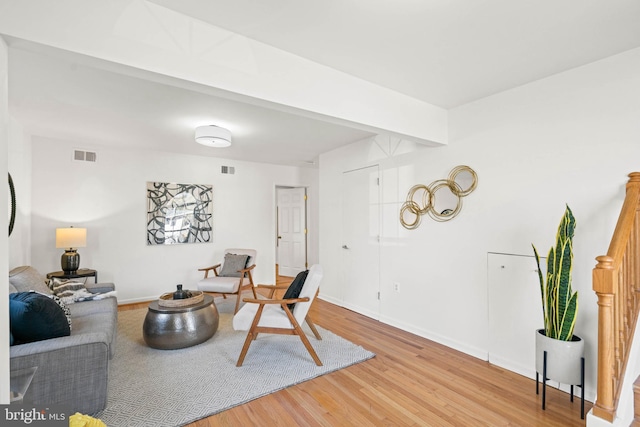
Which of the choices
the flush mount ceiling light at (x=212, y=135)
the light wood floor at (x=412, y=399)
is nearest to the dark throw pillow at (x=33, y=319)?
the light wood floor at (x=412, y=399)

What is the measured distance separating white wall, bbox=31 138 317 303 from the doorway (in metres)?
2.06

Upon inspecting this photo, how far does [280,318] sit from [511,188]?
2336 millimetres

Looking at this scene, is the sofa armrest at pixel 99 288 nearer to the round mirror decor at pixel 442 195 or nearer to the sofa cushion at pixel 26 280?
the sofa cushion at pixel 26 280

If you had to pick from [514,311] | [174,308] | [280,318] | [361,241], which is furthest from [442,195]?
[174,308]

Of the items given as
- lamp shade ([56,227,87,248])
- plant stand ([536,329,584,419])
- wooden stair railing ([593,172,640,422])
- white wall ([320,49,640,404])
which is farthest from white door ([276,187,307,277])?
wooden stair railing ([593,172,640,422])

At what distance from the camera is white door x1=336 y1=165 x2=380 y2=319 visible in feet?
13.0

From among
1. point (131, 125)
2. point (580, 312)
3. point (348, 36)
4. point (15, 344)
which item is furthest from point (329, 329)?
point (131, 125)

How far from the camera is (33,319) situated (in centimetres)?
188

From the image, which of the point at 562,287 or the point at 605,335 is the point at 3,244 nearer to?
the point at 605,335

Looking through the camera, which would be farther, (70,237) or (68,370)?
(70,237)

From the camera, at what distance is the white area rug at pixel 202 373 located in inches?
79.5

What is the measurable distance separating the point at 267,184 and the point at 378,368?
4139mm

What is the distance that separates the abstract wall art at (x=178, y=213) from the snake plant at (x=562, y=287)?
4.77m

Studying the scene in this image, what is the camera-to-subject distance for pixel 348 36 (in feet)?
6.26
